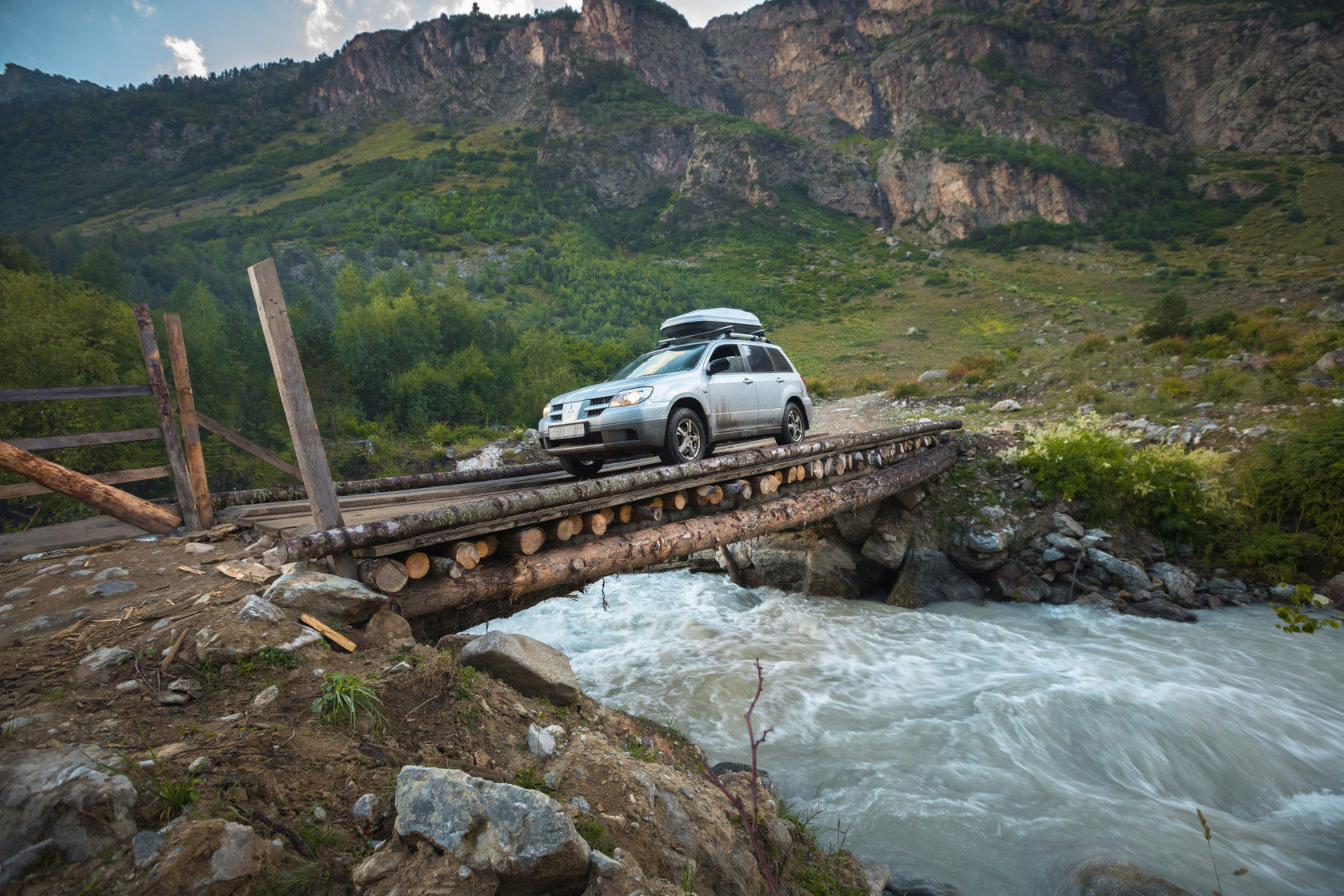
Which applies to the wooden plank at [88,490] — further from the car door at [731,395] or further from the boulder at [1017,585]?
the boulder at [1017,585]

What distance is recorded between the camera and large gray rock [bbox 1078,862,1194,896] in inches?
127

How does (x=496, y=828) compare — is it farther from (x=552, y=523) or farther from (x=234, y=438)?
(x=234, y=438)

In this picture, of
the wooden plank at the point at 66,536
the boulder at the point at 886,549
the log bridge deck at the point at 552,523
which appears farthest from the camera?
the boulder at the point at 886,549

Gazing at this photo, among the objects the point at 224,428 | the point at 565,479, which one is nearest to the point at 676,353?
the point at 565,479

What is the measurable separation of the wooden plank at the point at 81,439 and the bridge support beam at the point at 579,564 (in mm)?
3754

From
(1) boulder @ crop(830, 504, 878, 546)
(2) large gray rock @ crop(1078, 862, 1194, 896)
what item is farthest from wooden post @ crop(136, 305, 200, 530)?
(1) boulder @ crop(830, 504, 878, 546)

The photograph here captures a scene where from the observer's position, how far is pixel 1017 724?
5.62 metres

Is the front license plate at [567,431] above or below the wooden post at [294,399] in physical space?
below

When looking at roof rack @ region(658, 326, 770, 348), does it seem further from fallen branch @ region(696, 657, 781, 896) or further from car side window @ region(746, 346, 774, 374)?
fallen branch @ region(696, 657, 781, 896)

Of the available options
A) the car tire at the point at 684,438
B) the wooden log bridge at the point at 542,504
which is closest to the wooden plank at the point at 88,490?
the wooden log bridge at the point at 542,504

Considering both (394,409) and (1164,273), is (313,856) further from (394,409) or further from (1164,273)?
(1164,273)

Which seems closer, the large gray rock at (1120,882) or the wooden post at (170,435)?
the large gray rock at (1120,882)

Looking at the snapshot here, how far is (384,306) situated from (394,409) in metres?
7.75

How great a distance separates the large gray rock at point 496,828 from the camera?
1835 millimetres
